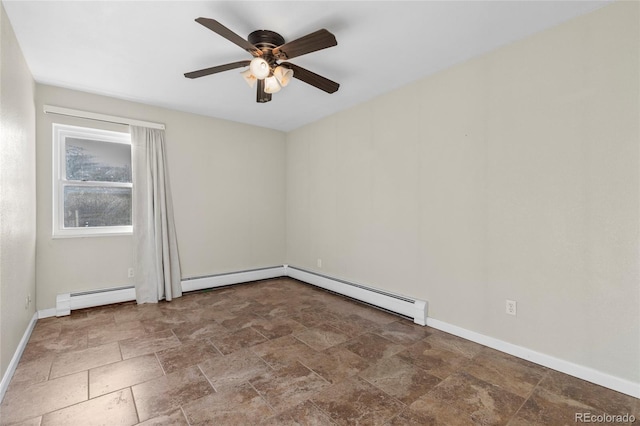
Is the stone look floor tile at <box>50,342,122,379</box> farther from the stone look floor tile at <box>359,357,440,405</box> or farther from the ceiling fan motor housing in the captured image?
the ceiling fan motor housing

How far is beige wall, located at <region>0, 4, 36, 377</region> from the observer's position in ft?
6.40

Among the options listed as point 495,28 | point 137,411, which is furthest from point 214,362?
point 495,28

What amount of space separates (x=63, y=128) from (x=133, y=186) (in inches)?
37.8

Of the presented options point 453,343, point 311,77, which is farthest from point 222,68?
point 453,343

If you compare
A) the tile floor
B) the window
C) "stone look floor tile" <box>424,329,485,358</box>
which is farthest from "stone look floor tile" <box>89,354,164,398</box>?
"stone look floor tile" <box>424,329,485,358</box>

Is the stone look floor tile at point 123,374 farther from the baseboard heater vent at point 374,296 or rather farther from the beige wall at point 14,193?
the baseboard heater vent at point 374,296

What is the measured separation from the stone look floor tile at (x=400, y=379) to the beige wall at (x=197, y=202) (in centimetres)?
306

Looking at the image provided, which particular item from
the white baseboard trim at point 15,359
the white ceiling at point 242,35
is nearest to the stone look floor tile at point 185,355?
the white baseboard trim at point 15,359

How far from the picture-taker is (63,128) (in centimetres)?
340

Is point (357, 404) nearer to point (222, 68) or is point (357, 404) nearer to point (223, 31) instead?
point (223, 31)

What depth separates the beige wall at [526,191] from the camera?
1924 mm

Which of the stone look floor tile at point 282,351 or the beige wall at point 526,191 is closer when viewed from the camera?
the beige wall at point 526,191

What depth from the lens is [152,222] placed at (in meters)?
3.77

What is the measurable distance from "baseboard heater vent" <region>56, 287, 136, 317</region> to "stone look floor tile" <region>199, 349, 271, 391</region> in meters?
2.10
